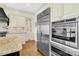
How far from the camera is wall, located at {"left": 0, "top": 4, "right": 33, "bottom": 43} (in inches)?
52.3

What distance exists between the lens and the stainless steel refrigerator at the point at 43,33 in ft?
4.50

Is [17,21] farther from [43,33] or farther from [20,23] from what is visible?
[43,33]

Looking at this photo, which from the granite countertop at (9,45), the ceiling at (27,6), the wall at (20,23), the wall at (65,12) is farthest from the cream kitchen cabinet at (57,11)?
the granite countertop at (9,45)

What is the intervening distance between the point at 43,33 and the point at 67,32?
310 mm

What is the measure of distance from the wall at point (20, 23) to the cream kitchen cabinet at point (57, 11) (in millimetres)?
283

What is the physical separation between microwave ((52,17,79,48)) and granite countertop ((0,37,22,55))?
0.44m

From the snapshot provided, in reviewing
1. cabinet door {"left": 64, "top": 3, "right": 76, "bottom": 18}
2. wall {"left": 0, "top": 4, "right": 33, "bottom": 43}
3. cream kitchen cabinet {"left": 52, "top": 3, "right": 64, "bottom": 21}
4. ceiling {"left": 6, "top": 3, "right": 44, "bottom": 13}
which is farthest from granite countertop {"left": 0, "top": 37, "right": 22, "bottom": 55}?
cabinet door {"left": 64, "top": 3, "right": 76, "bottom": 18}

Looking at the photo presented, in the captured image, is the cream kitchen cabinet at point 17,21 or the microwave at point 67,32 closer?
the microwave at point 67,32

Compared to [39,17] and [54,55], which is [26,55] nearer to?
[54,55]

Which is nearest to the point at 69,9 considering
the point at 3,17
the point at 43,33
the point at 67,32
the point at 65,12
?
the point at 65,12

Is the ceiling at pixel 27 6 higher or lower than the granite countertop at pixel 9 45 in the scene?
higher

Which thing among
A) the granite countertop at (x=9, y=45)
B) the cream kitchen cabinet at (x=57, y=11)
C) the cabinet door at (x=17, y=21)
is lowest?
the granite countertop at (x=9, y=45)

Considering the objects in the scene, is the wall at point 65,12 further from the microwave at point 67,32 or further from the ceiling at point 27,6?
the ceiling at point 27,6

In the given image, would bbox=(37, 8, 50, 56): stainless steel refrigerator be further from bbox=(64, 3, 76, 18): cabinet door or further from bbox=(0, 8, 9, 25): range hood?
bbox=(0, 8, 9, 25): range hood
